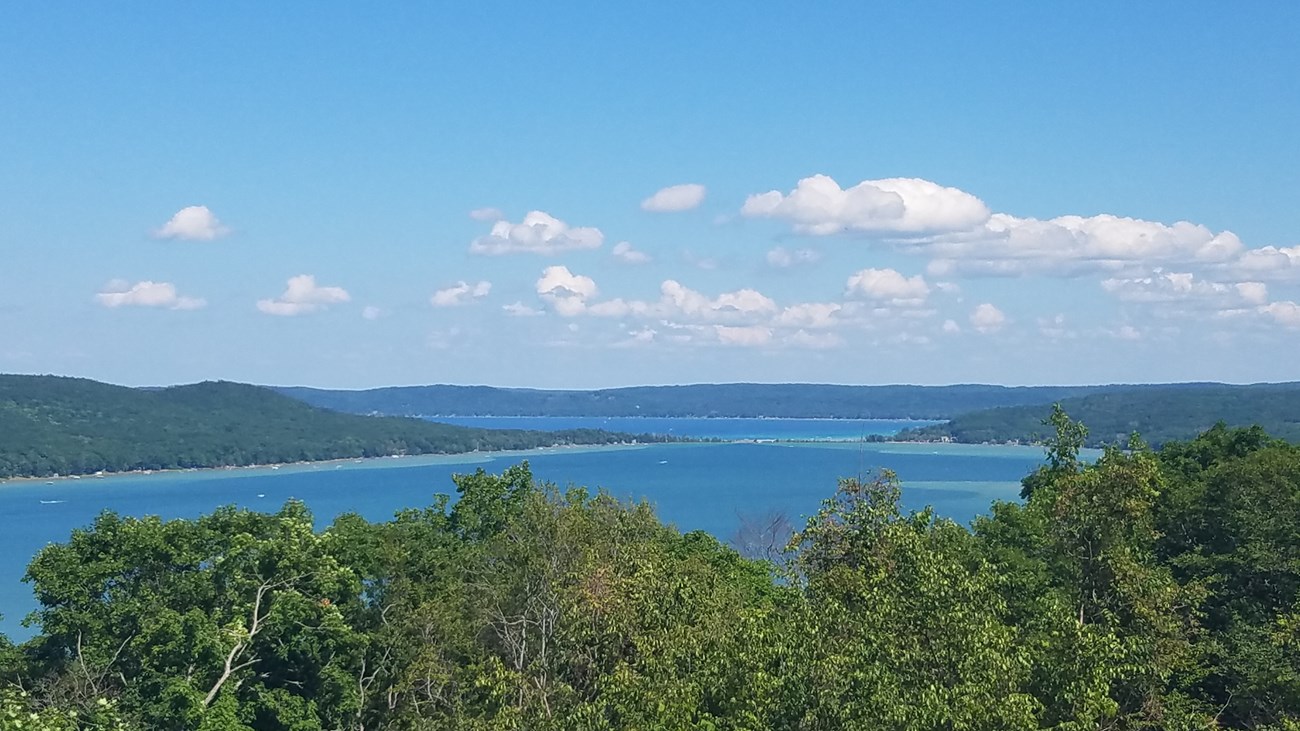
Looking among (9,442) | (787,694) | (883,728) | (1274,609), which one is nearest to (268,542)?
(787,694)

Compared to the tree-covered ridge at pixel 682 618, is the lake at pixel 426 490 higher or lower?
lower

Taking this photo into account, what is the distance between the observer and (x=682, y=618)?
20.9 m

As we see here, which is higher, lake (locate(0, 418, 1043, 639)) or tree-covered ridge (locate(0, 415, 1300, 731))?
tree-covered ridge (locate(0, 415, 1300, 731))

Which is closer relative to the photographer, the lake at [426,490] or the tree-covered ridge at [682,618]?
the tree-covered ridge at [682,618]

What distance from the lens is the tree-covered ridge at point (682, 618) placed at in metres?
16.4

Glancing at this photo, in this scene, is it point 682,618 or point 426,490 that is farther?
point 426,490

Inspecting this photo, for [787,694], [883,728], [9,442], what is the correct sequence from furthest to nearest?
[9,442]
[787,694]
[883,728]

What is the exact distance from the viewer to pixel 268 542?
89.4ft

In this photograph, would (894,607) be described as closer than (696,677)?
Yes

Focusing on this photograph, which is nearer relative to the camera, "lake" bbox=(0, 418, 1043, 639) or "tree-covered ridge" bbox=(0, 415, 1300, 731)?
"tree-covered ridge" bbox=(0, 415, 1300, 731)

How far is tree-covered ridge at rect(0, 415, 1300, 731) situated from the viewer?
53.9ft

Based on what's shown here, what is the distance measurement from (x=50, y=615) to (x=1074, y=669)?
67.5 ft

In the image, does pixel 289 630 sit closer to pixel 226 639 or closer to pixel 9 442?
pixel 226 639

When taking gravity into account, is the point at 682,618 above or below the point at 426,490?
above
